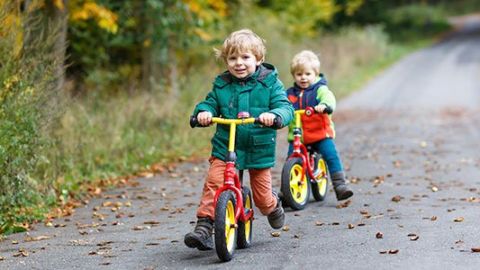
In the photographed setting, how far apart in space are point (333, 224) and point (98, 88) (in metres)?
10.9

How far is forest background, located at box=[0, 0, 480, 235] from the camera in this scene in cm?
913

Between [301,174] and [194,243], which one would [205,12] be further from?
[194,243]

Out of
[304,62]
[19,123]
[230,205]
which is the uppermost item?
[304,62]

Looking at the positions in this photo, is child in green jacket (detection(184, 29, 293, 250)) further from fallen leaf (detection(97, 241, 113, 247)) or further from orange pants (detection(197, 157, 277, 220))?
fallen leaf (detection(97, 241, 113, 247))

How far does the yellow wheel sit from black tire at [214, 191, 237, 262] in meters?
2.96

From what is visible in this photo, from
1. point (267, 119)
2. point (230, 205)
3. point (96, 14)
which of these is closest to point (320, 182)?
point (230, 205)

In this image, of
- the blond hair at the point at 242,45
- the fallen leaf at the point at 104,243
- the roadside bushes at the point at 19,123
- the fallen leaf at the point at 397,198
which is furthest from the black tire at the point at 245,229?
the fallen leaf at the point at 397,198

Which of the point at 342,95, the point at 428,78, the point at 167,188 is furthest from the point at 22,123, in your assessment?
the point at 428,78

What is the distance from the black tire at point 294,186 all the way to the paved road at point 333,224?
13 centimetres

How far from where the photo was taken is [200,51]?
2094 centimetres

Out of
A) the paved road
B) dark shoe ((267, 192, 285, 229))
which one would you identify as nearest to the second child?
the paved road

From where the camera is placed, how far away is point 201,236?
6734 mm

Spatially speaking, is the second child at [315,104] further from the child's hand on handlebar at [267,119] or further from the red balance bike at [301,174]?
the child's hand on handlebar at [267,119]

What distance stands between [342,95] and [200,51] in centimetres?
794
